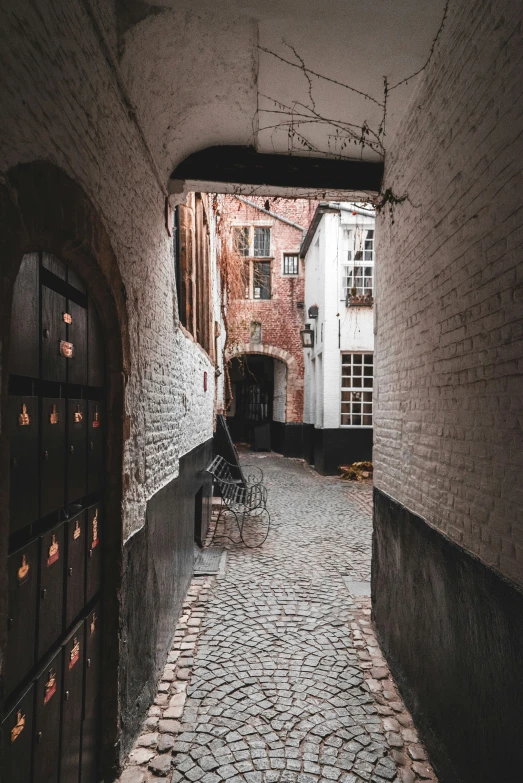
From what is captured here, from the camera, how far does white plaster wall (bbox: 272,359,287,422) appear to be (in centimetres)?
1703

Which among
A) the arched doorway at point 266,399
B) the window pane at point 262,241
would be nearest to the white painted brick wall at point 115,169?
the arched doorway at point 266,399

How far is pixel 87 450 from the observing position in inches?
85.9

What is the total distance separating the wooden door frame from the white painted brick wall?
94 millimetres

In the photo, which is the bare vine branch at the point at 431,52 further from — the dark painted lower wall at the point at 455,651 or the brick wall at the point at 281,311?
the brick wall at the point at 281,311

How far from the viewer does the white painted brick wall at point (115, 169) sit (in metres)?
1.40

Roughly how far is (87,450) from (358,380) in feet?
35.7

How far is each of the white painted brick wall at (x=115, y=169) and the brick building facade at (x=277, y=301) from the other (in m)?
11.8

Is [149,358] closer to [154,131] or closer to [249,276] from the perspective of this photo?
[154,131]

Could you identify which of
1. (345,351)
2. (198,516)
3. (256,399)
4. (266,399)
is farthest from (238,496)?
(256,399)

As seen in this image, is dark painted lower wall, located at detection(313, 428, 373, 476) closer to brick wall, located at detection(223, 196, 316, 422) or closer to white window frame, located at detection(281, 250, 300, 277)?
brick wall, located at detection(223, 196, 316, 422)

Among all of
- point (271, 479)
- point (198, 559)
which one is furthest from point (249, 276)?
point (198, 559)

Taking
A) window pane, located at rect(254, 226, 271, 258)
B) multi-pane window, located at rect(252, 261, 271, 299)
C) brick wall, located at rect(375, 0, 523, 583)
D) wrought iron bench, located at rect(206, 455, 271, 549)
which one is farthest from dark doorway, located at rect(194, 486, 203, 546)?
window pane, located at rect(254, 226, 271, 258)

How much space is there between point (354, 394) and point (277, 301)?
228 inches

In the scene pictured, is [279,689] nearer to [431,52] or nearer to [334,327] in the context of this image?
[431,52]
